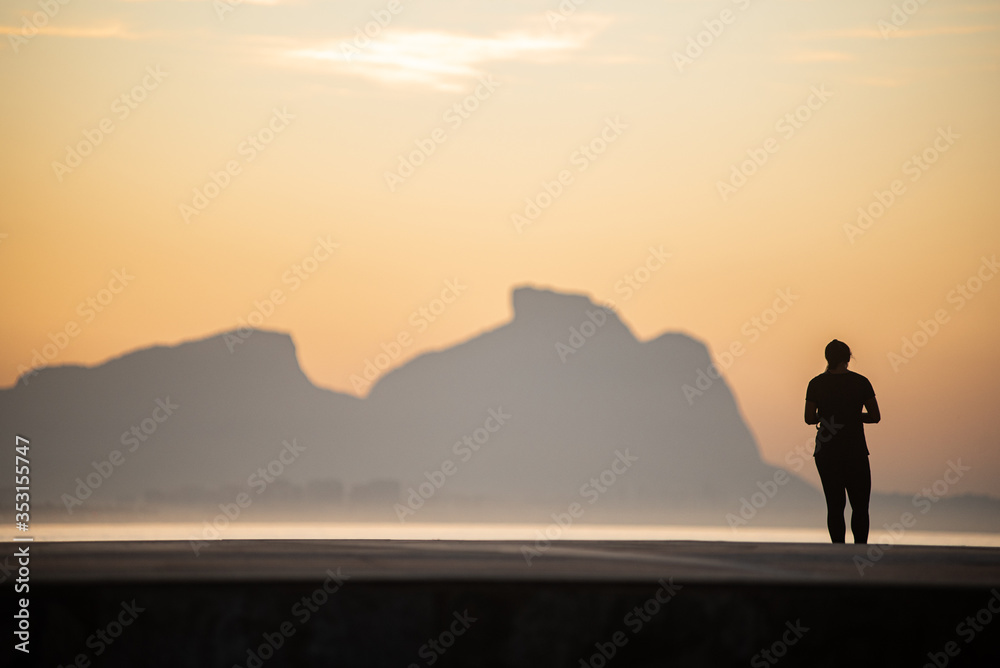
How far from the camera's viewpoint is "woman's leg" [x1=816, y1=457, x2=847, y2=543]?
1159cm

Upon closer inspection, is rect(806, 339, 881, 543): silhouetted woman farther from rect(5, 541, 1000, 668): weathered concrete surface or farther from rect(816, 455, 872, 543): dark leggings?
rect(5, 541, 1000, 668): weathered concrete surface

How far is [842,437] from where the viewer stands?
11.7 metres

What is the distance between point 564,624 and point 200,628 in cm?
177

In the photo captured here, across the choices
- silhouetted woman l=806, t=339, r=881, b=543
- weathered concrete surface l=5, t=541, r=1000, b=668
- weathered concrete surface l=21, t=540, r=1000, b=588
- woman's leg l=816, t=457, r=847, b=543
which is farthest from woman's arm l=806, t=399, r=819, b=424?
weathered concrete surface l=5, t=541, r=1000, b=668

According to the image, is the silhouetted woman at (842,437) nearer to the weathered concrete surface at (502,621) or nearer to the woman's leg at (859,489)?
the woman's leg at (859,489)

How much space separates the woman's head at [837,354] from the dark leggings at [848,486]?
94 cm

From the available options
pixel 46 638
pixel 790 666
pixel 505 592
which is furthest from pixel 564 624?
pixel 46 638

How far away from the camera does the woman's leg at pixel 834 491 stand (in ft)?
38.0

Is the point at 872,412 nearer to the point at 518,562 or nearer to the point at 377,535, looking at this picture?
the point at 518,562

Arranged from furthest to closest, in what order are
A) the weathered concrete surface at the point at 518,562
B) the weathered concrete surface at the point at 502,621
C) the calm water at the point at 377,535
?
the calm water at the point at 377,535
the weathered concrete surface at the point at 518,562
the weathered concrete surface at the point at 502,621

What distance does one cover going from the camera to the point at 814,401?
11898 millimetres

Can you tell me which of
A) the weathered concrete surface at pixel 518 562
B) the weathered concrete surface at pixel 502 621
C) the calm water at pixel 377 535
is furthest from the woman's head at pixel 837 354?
the weathered concrete surface at pixel 502 621

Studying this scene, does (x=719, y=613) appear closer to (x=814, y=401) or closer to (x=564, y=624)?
(x=564, y=624)

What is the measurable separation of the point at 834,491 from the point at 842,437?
0.52m
